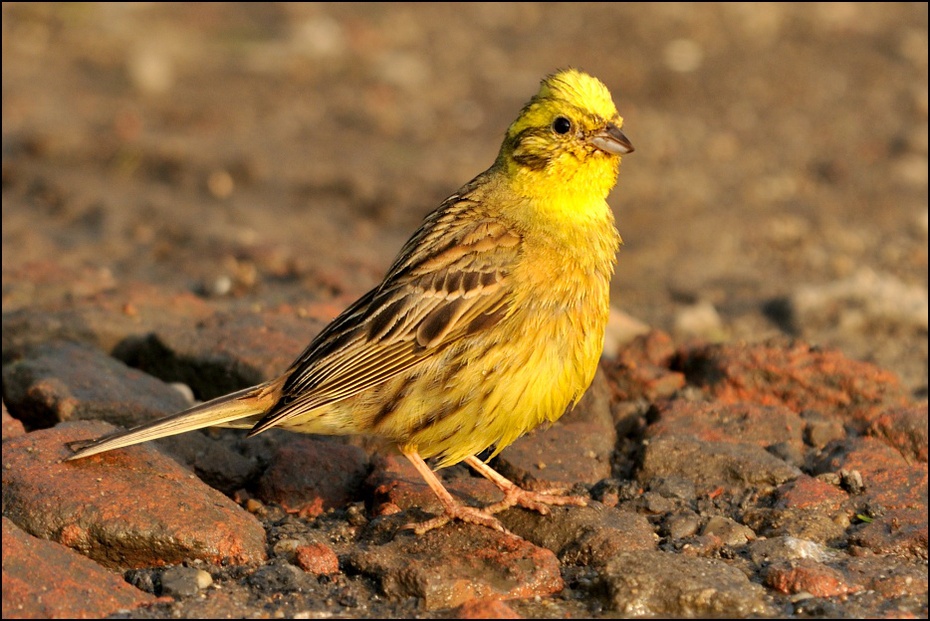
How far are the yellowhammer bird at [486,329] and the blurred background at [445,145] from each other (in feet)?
6.61

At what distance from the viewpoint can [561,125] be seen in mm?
4859

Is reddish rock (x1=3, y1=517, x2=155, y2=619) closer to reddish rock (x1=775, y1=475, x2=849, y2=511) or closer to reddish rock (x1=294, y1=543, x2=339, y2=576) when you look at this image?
reddish rock (x1=294, y1=543, x2=339, y2=576)

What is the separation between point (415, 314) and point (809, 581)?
5.53 ft

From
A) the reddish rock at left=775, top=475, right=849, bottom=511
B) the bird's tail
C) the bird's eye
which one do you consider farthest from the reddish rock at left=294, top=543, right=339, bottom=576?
the bird's eye

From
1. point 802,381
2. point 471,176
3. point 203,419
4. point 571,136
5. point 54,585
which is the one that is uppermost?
point 571,136

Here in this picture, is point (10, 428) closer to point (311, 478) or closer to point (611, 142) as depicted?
point (311, 478)

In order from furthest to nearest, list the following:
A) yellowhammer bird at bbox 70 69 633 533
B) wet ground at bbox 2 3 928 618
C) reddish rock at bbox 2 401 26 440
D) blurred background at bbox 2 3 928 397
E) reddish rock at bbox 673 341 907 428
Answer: blurred background at bbox 2 3 928 397
reddish rock at bbox 673 341 907 428
reddish rock at bbox 2 401 26 440
yellowhammer bird at bbox 70 69 633 533
wet ground at bbox 2 3 928 618

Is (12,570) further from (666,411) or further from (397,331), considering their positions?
(666,411)

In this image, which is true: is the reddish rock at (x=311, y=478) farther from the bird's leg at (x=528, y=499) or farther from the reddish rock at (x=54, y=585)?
the reddish rock at (x=54, y=585)

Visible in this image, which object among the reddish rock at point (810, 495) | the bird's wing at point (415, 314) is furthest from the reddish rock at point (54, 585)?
the reddish rock at point (810, 495)

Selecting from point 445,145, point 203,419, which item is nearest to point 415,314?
point 203,419

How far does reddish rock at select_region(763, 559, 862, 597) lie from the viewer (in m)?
3.93

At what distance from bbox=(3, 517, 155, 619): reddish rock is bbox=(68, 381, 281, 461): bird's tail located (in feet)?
1.48

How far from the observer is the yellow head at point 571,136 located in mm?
4820
